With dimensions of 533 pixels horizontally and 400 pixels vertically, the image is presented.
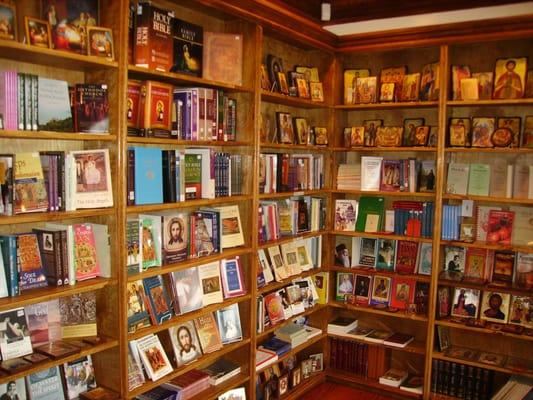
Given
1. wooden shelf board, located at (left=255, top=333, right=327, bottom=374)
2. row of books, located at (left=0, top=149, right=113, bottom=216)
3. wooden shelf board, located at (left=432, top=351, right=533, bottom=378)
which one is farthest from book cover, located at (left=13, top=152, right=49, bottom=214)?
wooden shelf board, located at (left=432, top=351, right=533, bottom=378)

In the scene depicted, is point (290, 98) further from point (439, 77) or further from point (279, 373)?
point (279, 373)

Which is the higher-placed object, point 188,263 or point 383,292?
point 188,263

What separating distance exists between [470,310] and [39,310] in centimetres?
275

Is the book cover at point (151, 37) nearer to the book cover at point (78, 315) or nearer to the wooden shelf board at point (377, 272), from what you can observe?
the book cover at point (78, 315)

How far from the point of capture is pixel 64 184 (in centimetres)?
209

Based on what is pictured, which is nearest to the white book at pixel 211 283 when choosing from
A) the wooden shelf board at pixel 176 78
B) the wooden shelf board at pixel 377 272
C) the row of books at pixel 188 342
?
the row of books at pixel 188 342

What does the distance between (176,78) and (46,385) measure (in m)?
1.50

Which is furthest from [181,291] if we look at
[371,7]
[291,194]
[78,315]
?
[371,7]

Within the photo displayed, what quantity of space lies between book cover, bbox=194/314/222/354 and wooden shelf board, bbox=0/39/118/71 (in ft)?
4.70

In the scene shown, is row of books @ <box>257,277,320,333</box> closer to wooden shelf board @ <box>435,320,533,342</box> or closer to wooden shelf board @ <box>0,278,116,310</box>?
wooden shelf board @ <box>435,320,533,342</box>

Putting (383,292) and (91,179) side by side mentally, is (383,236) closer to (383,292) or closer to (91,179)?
(383,292)

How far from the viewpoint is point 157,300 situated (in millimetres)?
2543

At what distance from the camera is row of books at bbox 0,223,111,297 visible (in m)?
1.97

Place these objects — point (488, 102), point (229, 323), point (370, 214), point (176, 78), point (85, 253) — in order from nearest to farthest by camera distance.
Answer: point (85, 253)
point (176, 78)
point (229, 323)
point (488, 102)
point (370, 214)
